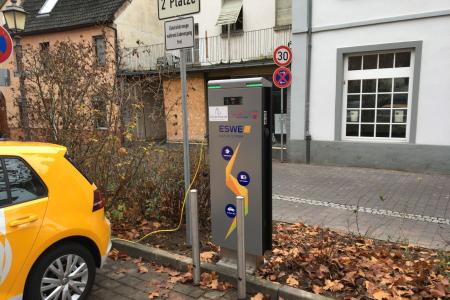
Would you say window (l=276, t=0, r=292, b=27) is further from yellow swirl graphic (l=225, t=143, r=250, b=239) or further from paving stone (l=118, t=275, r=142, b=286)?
paving stone (l=118, t=275, r=142, b=286)

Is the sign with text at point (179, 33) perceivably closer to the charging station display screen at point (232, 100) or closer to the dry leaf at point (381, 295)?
the charging station display screen at point (232, 100)

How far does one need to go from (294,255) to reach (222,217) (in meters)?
0.91

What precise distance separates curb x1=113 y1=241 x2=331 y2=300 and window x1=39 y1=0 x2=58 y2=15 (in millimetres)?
17687

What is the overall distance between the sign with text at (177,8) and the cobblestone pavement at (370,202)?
3237mm

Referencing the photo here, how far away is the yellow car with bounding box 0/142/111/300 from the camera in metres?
2.71

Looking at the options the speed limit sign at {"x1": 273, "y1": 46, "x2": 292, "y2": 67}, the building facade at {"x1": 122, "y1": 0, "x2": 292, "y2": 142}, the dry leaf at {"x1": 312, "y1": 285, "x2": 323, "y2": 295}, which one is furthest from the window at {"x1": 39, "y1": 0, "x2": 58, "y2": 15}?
the dry leaf at {"x1": 312, "y1": 285, "x2": 323, "y2": 295}

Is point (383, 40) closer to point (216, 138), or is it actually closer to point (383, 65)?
point (383, 65)

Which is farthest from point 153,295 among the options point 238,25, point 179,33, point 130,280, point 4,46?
point 238,25

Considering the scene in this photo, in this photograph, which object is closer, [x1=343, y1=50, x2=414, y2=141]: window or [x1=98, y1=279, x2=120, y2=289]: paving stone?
[x1=98, y1=279, x2=120, y2=289]: paving stone

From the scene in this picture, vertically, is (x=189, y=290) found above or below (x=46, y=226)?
below

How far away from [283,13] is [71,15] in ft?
34.7

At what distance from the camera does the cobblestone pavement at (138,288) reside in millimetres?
3441

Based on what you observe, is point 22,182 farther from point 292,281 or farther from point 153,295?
point 292,281

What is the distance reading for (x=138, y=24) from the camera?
56.4 ft
